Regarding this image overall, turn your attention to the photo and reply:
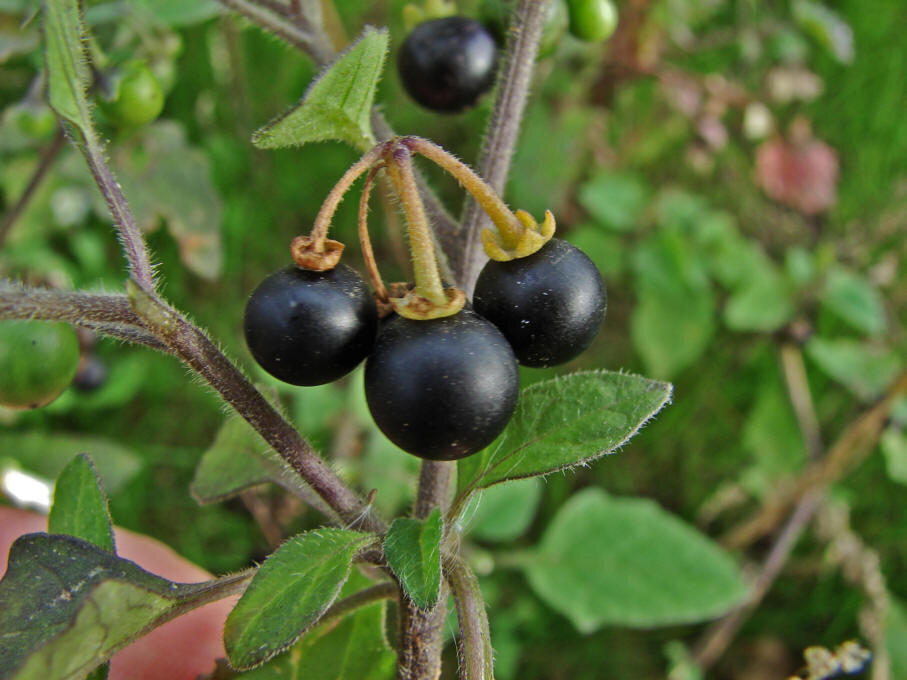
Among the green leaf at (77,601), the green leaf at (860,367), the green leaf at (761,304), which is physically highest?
the green leaf at (77,601)

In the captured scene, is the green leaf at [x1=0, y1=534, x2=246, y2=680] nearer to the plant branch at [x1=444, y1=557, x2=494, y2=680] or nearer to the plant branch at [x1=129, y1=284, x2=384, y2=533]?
the plant branch at [x1=129, y1=284, x2=384, y2=533]

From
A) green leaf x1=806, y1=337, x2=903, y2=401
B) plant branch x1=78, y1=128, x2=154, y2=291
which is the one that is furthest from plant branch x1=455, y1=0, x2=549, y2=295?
green leaf x1=806, y1=337, x2=903, y2=401

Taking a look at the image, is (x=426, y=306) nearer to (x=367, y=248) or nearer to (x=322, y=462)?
(x=367, y=248)

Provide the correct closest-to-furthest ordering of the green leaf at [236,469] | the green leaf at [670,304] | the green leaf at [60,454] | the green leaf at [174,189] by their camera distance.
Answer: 1. the green leaf at [236,469]
2. the green leaf at [174,189]
3. the green leaf at [60,454]
4. the green leaf at [670,304]

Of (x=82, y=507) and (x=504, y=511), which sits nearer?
(x=82, y=507)

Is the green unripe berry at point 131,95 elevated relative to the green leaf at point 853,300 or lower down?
elevated

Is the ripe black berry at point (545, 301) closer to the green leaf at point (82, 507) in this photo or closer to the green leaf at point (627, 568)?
→ the green leaf at point (82, 507)

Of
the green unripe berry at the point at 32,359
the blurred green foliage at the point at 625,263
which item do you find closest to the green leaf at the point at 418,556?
the green unripe berry at the point at 32,359

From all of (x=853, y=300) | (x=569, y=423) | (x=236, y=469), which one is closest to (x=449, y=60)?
(x=569, y=423)

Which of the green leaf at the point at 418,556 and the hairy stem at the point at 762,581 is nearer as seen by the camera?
the green leaf at the point at 418,556
